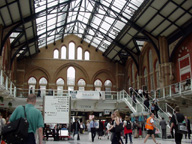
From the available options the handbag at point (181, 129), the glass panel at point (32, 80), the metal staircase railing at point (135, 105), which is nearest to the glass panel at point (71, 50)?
the glass panel at point (32, 80)

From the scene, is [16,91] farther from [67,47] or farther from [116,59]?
[116,59]

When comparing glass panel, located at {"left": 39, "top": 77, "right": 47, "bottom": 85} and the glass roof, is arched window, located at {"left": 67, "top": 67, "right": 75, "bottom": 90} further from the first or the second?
the glass roof

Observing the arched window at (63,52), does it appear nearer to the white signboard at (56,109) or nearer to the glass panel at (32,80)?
the glass panel at (32,80)

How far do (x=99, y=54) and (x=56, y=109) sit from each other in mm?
Answer: 29378

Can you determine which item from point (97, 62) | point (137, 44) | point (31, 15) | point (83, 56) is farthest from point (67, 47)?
point (31, 15)

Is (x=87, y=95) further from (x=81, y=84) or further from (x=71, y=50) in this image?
(x=71, y=50)

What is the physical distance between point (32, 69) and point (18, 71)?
7.43 ft

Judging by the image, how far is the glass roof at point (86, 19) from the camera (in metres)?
Result: 27.6

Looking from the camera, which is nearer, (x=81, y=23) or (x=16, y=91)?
(x=16, y=91)

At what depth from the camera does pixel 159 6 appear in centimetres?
A: 2416

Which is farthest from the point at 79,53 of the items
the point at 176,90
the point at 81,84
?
the point at 176,90

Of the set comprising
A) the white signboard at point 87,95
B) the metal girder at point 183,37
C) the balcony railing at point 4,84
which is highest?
the metal girder at point 183,37

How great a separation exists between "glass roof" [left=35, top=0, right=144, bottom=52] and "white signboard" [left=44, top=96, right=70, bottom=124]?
14660 millimetres

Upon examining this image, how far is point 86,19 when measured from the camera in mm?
36188
